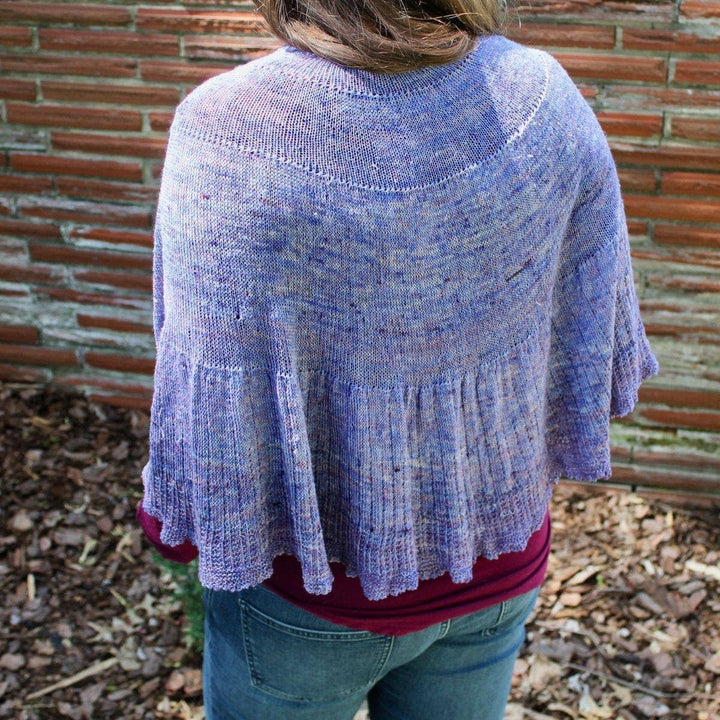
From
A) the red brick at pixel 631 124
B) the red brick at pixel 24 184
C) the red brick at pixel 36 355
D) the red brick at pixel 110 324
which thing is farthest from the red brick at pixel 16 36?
the red brick at pixel 631 124

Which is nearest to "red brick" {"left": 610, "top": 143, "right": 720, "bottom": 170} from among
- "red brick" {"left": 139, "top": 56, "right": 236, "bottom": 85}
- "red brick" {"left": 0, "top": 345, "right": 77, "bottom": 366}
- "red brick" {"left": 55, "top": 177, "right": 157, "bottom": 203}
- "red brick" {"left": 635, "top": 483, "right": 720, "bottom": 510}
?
"red brick" {"left": 635, "top": 483, "right": 720, "bottom": 510}

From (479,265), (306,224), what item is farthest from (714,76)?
(306,224)

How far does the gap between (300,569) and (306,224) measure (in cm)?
54

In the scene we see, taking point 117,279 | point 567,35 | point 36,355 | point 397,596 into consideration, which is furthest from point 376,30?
point 36,355

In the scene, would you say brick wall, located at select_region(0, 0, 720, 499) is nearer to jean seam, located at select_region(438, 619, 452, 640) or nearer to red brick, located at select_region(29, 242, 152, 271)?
red brick, located at select_region(29, 242, 152, 271)

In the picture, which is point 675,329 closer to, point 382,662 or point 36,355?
point 382,662

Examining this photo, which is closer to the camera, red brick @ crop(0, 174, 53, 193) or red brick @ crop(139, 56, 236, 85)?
red brick @ crop(139, 56, 236, 85)

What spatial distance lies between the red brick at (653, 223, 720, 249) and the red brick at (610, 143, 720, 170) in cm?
20

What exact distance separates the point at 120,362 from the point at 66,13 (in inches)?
50.4

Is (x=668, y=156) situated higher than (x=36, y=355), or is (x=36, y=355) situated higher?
(x=668, y=156)

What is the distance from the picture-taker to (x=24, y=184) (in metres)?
3.34

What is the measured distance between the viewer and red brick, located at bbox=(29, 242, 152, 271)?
3.37m

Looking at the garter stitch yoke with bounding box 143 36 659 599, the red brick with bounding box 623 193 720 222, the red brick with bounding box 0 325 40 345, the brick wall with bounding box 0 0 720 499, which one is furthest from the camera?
the red brick with bounding box 0 325 40 345

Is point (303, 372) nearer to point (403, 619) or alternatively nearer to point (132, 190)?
point (403, 619)
